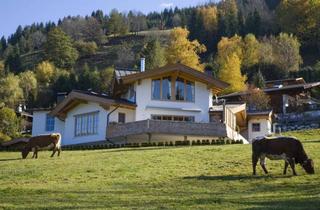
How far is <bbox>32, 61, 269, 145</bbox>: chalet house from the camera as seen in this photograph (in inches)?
1710

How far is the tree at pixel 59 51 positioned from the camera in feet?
444

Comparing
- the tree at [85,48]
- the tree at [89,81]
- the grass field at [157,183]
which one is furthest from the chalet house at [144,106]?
the tree at [85,48]

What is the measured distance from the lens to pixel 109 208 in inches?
611

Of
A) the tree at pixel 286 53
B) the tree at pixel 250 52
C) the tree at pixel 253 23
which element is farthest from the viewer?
the tree at pixel 253 23

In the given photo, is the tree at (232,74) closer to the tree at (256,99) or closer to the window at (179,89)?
the tree at (256,99)

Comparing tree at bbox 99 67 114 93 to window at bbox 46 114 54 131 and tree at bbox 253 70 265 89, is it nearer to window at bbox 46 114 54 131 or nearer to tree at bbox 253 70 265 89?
tree at bbox 253 70 265 89

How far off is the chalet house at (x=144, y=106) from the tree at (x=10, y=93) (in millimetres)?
47457

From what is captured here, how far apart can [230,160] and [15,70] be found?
11543 centimetres

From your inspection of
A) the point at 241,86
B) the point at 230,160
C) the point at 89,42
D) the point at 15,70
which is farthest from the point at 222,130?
the point at 89,42

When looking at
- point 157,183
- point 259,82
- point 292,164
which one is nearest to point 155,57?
point 259,82

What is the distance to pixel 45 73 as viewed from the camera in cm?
11925

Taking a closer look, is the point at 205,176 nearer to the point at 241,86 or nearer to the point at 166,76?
the point at 166,76

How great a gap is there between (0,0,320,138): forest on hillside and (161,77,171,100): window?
33.8 meters

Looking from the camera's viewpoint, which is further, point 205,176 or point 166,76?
point 166,76
